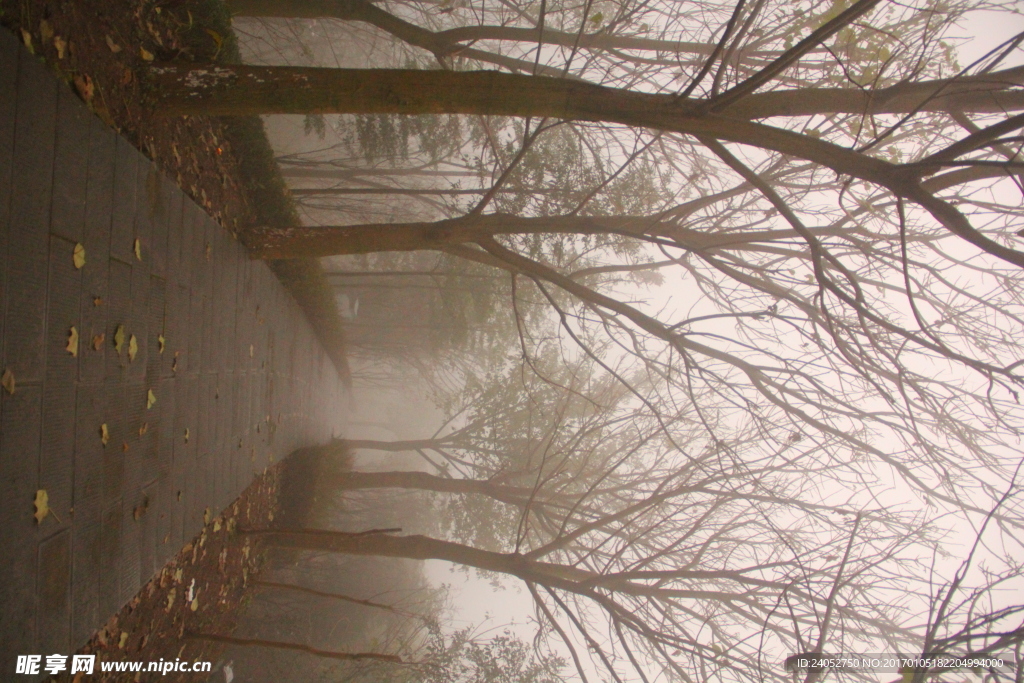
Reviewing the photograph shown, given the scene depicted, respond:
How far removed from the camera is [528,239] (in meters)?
6.39

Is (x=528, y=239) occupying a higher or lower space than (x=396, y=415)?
higher

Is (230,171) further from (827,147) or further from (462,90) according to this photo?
(827,147)

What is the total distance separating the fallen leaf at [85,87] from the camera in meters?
2.61

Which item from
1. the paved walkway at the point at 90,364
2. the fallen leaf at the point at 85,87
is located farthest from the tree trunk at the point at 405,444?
the fallen leaf at the point at 85,87

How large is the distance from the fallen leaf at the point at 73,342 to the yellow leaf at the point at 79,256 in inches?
10.7

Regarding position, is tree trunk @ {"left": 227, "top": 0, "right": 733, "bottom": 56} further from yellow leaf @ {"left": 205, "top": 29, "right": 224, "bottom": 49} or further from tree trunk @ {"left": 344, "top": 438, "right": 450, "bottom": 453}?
tree trunk @ {"left": 344, "top": 438, "right": 450, "bottom": 453}

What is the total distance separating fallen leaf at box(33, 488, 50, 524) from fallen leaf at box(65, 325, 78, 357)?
0.58 metres

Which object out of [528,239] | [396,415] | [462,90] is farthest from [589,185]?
[396,415]

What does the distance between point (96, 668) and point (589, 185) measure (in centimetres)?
578

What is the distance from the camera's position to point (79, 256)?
255cm

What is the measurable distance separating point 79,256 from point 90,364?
484 millimetres

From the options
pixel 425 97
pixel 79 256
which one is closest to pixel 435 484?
pixel 425 97

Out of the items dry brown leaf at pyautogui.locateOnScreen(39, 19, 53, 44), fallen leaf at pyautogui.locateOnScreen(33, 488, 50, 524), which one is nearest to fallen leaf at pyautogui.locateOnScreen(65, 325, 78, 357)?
fallen leaf at pyautogui.locateOnScreen(33, 488, 50, 524)

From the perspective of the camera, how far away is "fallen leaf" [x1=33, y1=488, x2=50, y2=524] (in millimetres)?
2316
